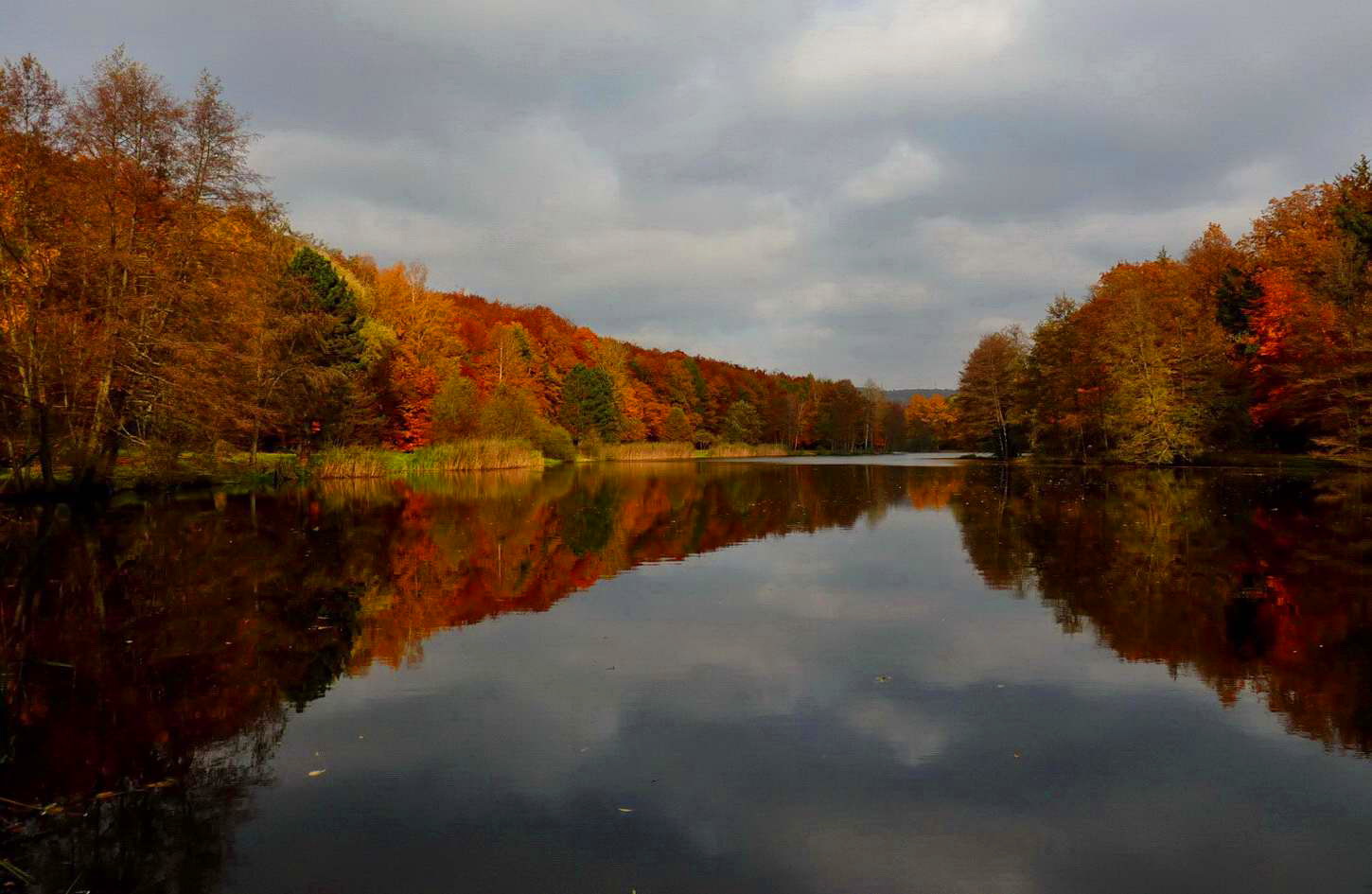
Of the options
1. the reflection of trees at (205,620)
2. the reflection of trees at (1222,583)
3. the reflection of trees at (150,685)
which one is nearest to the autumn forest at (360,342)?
the reflection of trees at (205,620)

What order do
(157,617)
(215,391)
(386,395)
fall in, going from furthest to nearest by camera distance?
(386,395) → (215,391) → (157,617)

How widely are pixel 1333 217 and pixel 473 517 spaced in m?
46.9

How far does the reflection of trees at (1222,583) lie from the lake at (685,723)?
0.07 metres

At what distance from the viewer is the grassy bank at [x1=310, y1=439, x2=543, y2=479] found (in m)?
36.8

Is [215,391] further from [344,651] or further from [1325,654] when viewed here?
[1325,654]

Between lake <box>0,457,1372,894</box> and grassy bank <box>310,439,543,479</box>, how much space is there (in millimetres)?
23645

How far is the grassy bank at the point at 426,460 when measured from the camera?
36.8 m

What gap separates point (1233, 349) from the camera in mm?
44312

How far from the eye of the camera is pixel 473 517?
20.5 metres

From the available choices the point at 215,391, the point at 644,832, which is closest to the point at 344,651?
the point at 644,832

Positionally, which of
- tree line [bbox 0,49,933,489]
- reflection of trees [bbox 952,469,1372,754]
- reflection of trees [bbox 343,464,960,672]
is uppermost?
tree line [bbox 0,49,933,489]

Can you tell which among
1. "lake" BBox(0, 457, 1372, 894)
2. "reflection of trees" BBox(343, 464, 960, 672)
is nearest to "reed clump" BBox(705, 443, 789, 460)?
"reflection of trees" BBox(343, 464, 960, 672)

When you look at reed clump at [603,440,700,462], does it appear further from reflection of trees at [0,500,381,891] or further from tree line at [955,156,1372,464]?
reflection of trees at [0,500,381,891]

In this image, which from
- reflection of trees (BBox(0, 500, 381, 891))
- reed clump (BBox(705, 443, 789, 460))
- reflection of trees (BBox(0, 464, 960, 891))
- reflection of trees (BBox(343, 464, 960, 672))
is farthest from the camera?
reed clump (BBox(705, 443, 789, 460))
